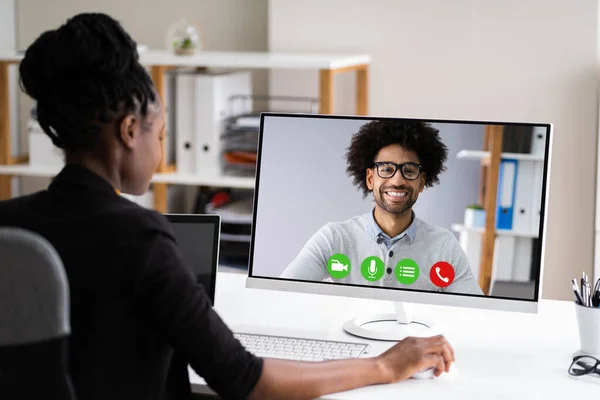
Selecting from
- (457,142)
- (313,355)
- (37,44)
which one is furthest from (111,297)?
(457,142)

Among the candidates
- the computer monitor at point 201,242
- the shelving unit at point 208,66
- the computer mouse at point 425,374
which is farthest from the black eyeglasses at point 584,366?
the shelving unit at point 208,66

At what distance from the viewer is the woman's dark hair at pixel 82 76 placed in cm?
119

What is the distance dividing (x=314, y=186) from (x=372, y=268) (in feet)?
0.66

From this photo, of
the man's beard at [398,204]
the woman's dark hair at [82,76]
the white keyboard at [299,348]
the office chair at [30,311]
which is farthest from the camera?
the man's beard at [398,204]

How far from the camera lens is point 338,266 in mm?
1740

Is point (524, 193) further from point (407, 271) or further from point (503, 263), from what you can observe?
point (407, 271)

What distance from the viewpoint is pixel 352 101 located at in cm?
347

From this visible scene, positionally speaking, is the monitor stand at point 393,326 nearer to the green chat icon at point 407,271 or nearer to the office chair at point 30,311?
the green chat icon at point 407,271

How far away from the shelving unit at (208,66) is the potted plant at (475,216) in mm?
1438

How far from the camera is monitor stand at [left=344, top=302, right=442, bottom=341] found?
173 centimetres

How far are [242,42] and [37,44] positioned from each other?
2518mm

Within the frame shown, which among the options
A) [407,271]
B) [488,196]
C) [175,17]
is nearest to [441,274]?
[407,271]

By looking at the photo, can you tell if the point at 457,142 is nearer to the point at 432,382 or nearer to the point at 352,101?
the point at 432,382

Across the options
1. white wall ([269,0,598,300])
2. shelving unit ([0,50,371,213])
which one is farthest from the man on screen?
white wall ([269,0,598,300])
